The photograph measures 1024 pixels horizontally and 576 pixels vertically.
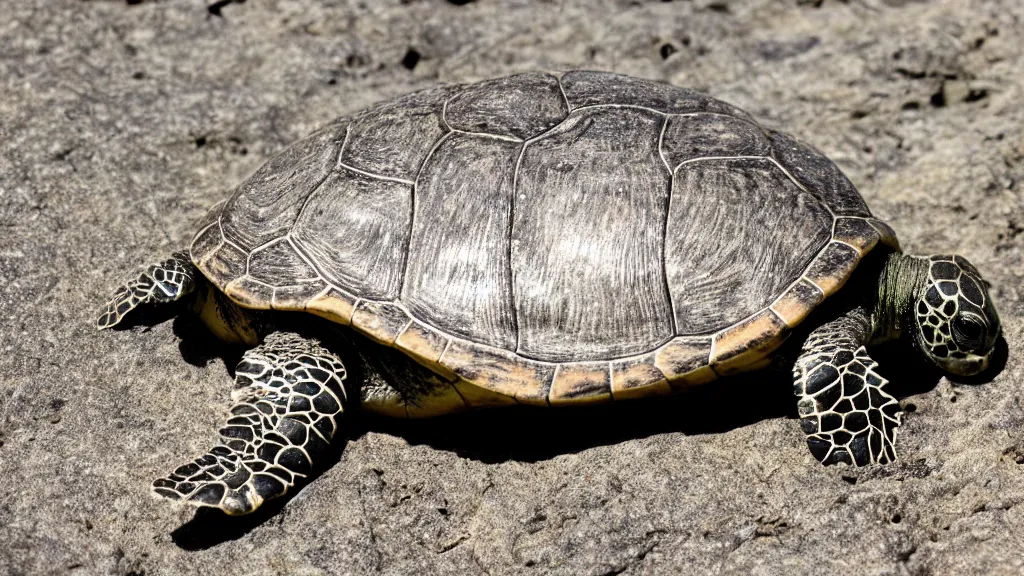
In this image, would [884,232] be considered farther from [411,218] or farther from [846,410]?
[411,218]

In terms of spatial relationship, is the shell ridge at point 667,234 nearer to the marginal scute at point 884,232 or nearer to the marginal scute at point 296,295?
the marginal scute at point 884,232

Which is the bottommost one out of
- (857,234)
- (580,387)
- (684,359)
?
(580,387)

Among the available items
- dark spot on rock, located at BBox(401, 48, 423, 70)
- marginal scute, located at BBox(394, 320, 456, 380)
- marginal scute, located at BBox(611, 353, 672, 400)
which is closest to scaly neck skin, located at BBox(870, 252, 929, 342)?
marginal scute, located at BBox(611, 353, 672, 400)

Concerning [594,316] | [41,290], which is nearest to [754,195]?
[594,316]

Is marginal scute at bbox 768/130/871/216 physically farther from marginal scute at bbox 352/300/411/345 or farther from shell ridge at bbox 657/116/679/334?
marginal scute at bbox 352/300/411/345

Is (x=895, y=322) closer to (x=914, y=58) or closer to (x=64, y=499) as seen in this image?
(x=914, y=58)

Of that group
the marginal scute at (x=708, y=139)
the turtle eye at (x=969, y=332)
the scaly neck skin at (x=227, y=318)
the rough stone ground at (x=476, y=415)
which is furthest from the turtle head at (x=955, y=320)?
the scaly neck skin at (x=227, y=318)

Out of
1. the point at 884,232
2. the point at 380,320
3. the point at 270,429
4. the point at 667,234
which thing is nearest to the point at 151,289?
the point at 270,429
